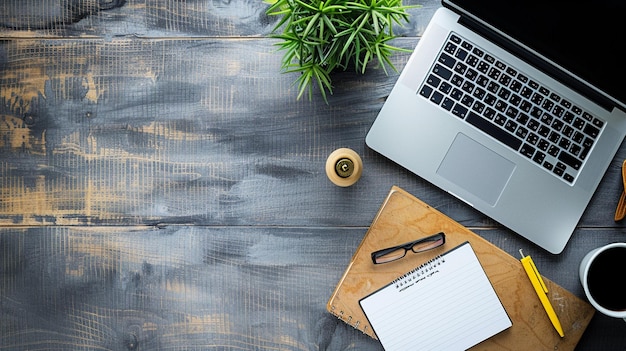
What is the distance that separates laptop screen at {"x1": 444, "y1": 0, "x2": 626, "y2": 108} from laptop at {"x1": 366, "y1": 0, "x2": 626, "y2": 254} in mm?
22

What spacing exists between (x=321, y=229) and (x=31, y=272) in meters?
0.52

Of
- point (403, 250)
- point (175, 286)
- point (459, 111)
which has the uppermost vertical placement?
point (459, 111)

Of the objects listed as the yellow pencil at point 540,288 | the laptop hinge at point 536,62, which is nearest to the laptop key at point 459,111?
the laptop hinge at point 536,62

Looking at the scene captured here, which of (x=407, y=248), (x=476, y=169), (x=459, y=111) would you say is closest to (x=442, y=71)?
(x=459, y=111)

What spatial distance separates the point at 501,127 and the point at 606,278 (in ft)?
0.99

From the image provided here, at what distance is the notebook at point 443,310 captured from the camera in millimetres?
1096

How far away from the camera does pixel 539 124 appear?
3.51ft

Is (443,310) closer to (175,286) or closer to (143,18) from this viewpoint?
(175,286)

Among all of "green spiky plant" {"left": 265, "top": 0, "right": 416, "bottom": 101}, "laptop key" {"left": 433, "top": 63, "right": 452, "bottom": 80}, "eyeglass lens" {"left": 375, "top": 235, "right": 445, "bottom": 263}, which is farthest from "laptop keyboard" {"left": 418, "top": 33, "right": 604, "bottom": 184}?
"eyeglass lens" {"left": 375, "top": 235, "right": 445, "bottom": 263}

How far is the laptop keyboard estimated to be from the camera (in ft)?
3.50

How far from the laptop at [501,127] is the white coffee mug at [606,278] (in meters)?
0.06

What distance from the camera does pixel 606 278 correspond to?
1.07 metres

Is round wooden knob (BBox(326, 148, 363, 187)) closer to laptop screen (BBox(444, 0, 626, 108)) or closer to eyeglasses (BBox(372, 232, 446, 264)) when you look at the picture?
eyeglasses (BBox(372, 232, 446, 264))

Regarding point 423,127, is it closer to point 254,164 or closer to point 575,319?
point 254,164
